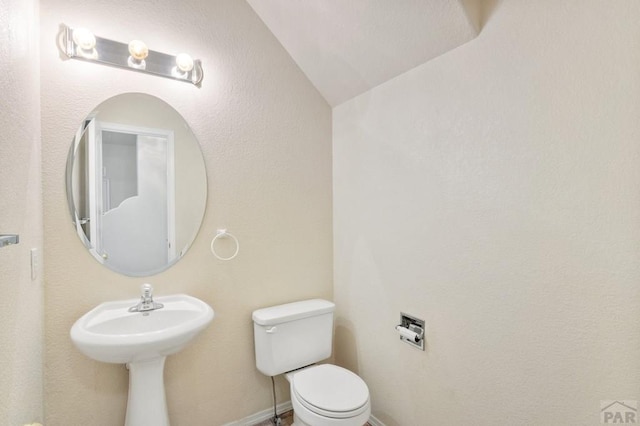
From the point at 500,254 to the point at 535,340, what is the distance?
1.11 ft

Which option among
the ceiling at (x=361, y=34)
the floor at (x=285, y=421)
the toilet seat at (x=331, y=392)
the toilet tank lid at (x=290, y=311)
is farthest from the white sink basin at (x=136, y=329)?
the ceiling at (x=361, y=34)

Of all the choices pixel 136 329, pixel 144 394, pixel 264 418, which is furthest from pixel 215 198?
pixel 264 418

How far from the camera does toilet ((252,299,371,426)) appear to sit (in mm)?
1461

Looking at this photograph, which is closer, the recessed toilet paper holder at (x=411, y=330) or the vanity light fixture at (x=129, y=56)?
the vanity light fixture at (x=129, y=56)

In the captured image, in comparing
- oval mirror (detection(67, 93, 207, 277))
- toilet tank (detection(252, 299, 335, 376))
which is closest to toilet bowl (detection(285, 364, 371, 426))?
toilet tank (detection(252, 299, 335, 376))

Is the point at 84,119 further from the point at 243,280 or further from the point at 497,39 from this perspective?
the point at 497,39

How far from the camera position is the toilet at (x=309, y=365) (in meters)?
1.46

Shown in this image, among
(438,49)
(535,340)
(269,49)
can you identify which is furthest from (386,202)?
(269,49)

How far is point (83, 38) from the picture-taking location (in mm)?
1451

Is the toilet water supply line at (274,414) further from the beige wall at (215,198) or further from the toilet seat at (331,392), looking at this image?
the toilet seat at (331,392)

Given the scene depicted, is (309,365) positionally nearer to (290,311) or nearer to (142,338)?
(290,311)

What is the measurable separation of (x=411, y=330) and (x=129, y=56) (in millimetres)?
2032

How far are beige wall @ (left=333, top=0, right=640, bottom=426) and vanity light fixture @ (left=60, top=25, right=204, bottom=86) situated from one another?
42.6 inches

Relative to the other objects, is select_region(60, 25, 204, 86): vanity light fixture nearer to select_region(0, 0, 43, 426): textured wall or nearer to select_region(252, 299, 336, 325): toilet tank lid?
select_region(0, 0, 43, 426): textured wall
